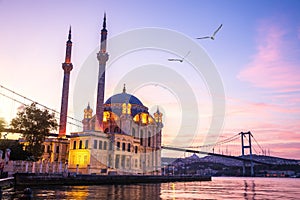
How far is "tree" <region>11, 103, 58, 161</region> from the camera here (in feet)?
120

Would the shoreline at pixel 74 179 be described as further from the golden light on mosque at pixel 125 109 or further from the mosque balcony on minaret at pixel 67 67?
the mosque balcony on minaret at pixel 67 67

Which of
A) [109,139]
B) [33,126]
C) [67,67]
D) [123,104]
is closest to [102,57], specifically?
[67,67]

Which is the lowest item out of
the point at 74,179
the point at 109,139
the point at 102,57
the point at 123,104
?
the point at 74,179

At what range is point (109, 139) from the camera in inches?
1965

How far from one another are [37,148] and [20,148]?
6.14ft

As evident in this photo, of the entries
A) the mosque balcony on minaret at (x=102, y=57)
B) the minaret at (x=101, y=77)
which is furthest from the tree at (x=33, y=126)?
the mosque balcony on minaret at (x=102, y=57)

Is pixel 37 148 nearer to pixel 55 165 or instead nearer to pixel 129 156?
pixel 55 165

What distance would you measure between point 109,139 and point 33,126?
15182mm

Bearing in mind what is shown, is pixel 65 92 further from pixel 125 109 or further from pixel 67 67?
pixel 125 109

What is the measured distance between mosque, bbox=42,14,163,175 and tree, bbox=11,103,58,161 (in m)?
4.47

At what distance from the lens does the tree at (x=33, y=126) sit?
3656 centimetres

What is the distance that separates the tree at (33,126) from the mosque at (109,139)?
14.7 ft

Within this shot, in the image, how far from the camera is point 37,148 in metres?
36.7

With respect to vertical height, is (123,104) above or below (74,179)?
above
